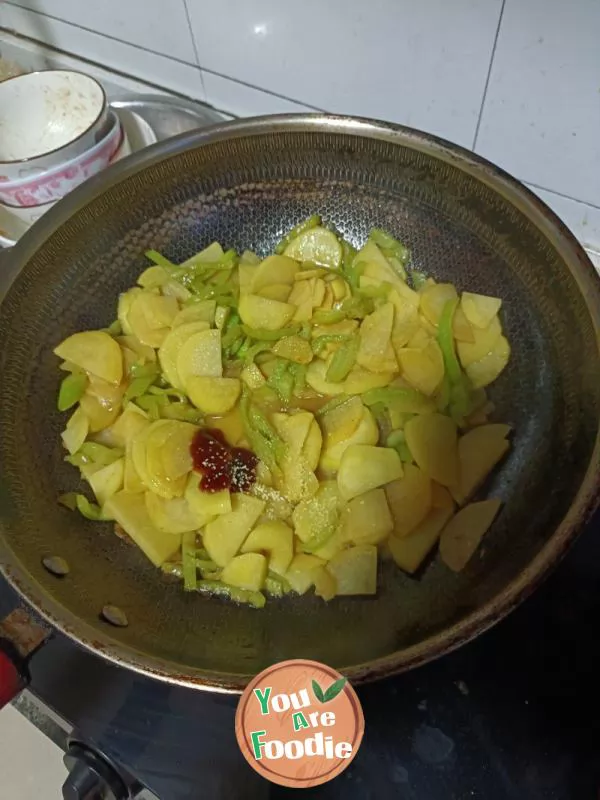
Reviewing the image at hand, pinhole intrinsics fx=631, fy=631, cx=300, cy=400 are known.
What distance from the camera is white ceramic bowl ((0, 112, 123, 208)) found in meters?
1.01

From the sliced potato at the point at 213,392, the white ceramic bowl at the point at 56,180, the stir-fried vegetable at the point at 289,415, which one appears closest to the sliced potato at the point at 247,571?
the stir-fried vegetable at the point at 289,415

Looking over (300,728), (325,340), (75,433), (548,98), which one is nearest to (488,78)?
(548,98)

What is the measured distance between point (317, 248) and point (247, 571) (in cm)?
48

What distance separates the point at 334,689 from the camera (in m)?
0.59

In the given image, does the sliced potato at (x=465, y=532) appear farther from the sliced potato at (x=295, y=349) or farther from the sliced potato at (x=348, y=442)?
the sliced potato at (x=295, y=349)

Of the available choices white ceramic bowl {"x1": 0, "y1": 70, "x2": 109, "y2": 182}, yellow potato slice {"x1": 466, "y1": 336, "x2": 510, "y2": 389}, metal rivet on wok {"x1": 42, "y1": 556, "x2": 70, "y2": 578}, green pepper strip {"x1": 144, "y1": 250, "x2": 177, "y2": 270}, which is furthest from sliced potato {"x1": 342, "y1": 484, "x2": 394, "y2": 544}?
white ceramic bowl {"x1": 0, "y1": 70, "x2": 109, "y2": 182}

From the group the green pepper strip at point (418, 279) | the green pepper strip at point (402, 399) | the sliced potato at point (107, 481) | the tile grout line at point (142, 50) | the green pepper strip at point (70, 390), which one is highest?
the tile grout line at point (142, 50)

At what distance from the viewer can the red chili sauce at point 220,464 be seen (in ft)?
2.61

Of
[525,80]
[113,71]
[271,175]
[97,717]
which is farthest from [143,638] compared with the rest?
[113,71]

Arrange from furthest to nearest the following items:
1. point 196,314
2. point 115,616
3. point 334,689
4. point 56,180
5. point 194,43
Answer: point 194,43, point 56,180, point 196,314, point 115,616, point 334,689

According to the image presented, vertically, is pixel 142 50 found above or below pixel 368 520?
above

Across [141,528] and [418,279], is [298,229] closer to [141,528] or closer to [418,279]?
[418,279]

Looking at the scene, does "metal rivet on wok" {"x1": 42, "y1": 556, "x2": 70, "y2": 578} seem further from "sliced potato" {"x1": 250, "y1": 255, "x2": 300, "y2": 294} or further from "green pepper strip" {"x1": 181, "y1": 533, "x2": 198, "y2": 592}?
"sliced potato" {"x1": 250, "y1": 255, "x2": 300, "y2": 294}

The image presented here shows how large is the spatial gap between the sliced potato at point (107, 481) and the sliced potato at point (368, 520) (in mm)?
296
